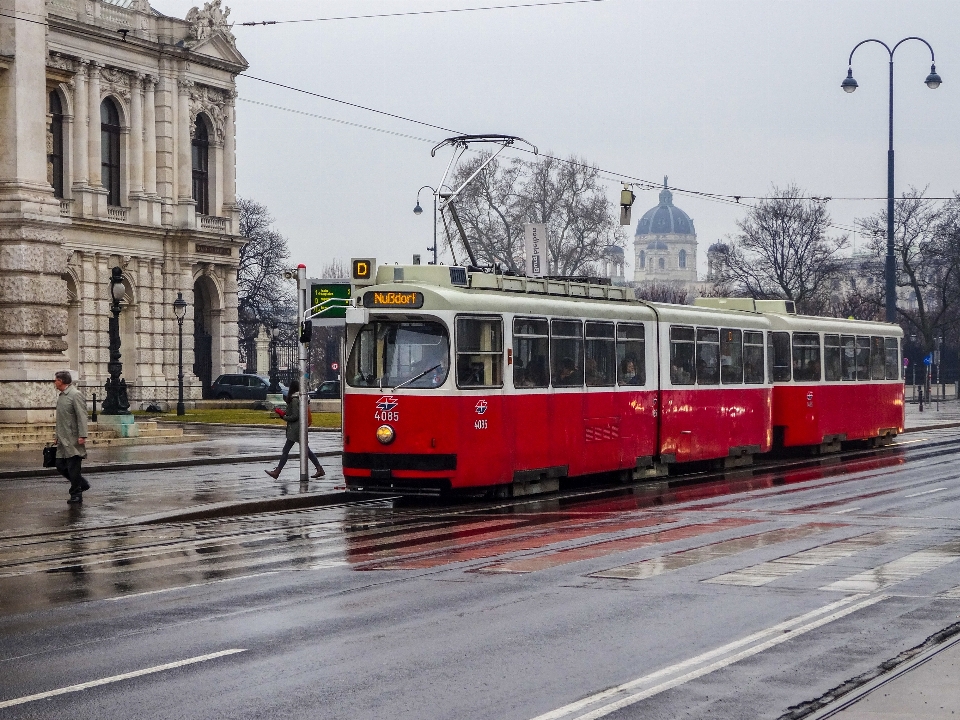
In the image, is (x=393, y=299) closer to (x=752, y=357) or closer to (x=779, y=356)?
(x=752, y=357)

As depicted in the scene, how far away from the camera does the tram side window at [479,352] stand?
2062 centimetres

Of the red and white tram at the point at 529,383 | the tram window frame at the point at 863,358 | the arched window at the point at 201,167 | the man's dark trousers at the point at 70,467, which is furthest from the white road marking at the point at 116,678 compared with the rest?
the arched window at the point at 201,167

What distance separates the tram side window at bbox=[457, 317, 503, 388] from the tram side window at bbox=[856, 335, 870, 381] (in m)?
17.2

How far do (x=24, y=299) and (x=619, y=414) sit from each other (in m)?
15.6

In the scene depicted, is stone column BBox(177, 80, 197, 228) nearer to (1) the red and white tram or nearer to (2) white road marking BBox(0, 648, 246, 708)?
(1) the red and white tram

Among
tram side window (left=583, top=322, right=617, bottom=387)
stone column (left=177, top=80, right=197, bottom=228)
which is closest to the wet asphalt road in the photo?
tram side window (left=583, top=322, right=617, bottom=387)

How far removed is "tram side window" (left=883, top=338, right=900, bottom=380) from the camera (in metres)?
37.8

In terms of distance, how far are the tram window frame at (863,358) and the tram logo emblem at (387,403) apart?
18340mm

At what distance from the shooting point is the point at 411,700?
26.6 feet

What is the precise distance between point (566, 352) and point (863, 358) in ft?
51.5

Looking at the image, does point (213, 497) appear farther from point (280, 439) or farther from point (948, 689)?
point (280, 439)

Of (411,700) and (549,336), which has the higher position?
(549,336)

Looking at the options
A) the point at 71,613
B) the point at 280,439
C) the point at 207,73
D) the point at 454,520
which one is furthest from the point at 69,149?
the point at 71,613

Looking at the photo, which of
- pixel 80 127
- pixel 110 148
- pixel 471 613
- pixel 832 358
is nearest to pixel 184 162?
pixel 110 148
